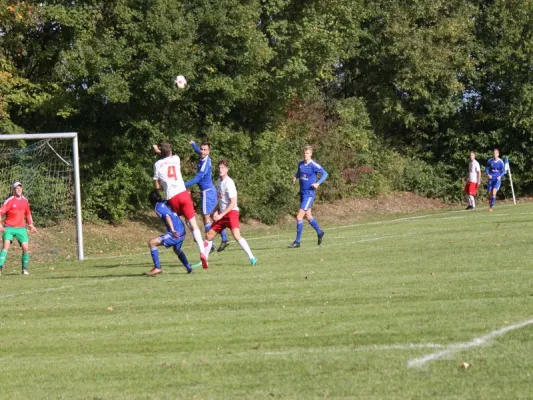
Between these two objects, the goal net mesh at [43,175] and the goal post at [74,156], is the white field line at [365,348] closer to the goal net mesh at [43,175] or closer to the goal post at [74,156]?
the goal post at [74,156]

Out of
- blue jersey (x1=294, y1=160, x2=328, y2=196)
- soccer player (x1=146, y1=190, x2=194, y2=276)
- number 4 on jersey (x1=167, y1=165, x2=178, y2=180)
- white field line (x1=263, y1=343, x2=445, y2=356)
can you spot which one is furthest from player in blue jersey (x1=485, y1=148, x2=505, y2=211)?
white field line (x1=263, y1=343, x2=445, y2=356)

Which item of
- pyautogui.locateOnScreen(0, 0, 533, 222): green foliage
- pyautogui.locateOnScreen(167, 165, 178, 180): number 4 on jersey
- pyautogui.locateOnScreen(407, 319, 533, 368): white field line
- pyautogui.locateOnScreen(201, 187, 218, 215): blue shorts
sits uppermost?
pyautogui.locateOnScreen(0, 0, 533, 222): green foliage

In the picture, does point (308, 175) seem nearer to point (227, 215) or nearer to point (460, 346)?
point (227, 215)

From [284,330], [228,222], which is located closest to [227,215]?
[228,222]

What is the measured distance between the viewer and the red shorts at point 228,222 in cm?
1748

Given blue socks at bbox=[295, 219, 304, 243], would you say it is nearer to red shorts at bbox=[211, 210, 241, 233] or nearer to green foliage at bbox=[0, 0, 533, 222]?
red shorts at bbox=[211, 210, 241, 233]

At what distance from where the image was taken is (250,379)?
7734mm

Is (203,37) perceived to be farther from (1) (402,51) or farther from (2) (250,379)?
(2) (250,379)

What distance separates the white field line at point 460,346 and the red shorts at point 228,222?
28.5 ft

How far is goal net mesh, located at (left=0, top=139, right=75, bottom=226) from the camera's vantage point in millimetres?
26156

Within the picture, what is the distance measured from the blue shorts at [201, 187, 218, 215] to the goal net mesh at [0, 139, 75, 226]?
577 cm

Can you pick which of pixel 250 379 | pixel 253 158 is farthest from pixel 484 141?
pixel 250 379

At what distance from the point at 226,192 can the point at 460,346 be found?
9.78m

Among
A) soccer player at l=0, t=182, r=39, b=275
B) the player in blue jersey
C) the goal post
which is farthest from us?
the player in blue jersey
